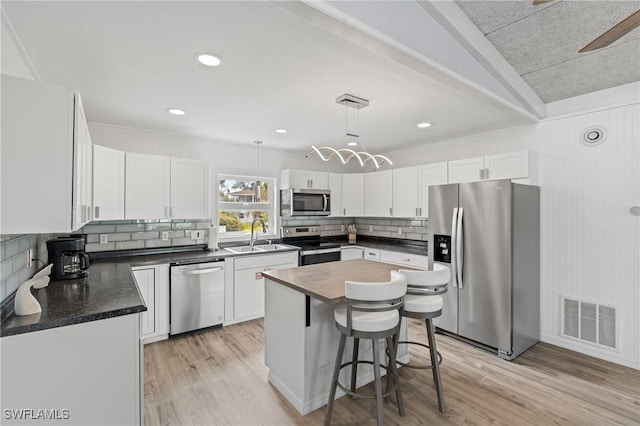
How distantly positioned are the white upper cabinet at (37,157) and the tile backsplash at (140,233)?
7.60 feet

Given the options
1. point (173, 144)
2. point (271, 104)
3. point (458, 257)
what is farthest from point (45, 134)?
point (458, 257)

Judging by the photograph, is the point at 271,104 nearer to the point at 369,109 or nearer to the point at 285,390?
the point at 369,109

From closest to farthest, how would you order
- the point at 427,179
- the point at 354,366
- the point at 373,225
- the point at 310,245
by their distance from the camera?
the point at 354,366 < the point at 427,179 < the point at 310,245 < the point at 373,225

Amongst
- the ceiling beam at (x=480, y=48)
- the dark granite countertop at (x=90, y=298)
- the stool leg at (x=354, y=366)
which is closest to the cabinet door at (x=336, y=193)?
the dark granite countertop at (x=90, y=298)

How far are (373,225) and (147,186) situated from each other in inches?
145

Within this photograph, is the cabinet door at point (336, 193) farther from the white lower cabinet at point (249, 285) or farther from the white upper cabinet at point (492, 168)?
the white upper cabinet at point (492, 168)

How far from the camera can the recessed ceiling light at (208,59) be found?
1940 millimetres

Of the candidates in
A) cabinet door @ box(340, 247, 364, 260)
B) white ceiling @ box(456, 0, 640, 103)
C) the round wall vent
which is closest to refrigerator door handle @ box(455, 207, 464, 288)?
the round wall vent

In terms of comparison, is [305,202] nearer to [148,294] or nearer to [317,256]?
[317,256]

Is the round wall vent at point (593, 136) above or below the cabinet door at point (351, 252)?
above

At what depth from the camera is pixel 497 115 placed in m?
3.19

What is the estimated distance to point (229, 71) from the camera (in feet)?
7.11

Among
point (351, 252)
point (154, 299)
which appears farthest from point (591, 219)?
point (154, 299)

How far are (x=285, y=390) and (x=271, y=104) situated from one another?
2409 mm
